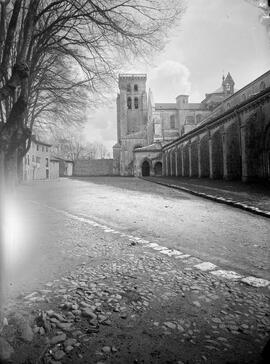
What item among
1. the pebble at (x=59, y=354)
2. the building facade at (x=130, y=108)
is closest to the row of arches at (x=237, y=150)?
the pebble at (x=59, y=354)

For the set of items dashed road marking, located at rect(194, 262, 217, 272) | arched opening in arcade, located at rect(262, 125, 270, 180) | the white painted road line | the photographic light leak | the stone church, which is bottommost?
the white painted road line

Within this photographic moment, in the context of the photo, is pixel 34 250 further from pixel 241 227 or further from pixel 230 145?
pixel 230 145

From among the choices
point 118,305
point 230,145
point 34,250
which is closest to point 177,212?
point 34,250

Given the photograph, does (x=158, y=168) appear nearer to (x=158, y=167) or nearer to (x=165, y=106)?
(x=158, y=167)

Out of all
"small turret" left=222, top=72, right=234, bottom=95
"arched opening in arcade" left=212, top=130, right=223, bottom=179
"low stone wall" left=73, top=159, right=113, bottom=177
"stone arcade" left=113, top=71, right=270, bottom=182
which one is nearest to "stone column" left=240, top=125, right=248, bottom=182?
"stone arcade" left=113, top=71, right=270, bottom=182

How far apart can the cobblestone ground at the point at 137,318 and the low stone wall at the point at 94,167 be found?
66274mm

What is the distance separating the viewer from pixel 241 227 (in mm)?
6898

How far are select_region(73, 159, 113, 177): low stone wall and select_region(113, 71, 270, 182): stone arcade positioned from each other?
17.5 feet

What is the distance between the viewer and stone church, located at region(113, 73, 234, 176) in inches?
1971

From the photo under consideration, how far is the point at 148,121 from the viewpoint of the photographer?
2357 inches

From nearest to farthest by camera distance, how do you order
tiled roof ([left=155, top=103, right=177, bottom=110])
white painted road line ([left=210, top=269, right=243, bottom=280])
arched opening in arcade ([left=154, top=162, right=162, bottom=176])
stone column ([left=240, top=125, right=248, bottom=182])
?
1. white painted road line ([left=210, top=269, right=243, bottom=280])
2. stone column ([left=240, top=125, right=248, bottom=182])
3. arched opening in arcade ([left=154, top=162, right=162, bottom=176])
4. tiled roof ([left=155, top=103, right=177, bottom=110])

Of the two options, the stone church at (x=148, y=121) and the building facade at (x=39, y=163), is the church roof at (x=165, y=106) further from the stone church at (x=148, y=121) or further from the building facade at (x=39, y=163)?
the building facade at (x=39, y=163)

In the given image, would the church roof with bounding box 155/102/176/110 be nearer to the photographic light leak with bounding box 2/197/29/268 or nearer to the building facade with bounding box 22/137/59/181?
the building facade with bounding box 22/137/59/181

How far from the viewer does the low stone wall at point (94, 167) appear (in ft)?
229
